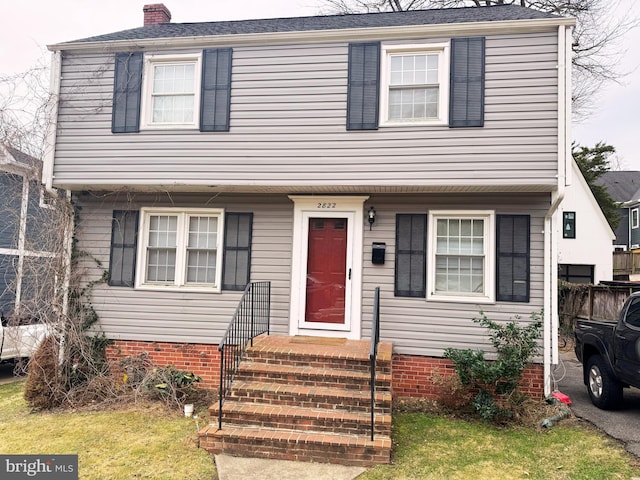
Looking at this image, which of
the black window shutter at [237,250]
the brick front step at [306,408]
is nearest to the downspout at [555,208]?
the brick front step at [306,408]

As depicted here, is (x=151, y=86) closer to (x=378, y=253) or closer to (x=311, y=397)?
(x=378, y=253)

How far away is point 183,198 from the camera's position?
7059mm

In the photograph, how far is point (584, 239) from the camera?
16.2m

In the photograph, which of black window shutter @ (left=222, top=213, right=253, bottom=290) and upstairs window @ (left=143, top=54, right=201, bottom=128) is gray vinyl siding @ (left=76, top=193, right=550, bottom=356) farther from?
upstairs window @ (left=143, top=54, right=201, bottom=128)

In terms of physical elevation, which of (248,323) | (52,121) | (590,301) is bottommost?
(248,323)

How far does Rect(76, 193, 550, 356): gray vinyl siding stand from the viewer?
6.17 meters

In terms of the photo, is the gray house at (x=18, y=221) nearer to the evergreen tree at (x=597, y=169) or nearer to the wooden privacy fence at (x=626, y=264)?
the evergreen tree at (x=597, y=169)

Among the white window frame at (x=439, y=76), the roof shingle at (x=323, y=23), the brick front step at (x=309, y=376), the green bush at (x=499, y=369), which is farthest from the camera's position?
the roof shingle at (x=323, y=23)

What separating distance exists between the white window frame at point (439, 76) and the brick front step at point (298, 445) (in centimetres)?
433

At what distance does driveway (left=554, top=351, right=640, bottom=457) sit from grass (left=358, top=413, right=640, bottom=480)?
20 cm

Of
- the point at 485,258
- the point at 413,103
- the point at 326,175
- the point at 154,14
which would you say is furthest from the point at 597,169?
the point at 154,14

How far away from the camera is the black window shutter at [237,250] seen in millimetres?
6844

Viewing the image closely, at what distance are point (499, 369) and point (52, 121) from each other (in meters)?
7.81

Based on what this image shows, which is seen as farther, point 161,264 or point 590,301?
point 590,301
